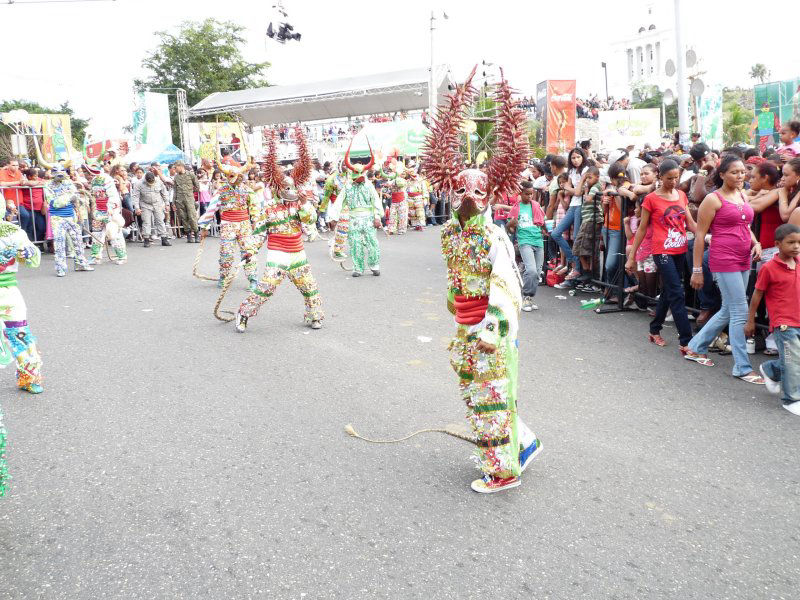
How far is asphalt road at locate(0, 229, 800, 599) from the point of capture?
10.5 ft

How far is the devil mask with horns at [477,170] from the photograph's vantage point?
391 cm

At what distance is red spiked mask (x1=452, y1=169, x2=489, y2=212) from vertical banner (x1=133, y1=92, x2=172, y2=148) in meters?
24.3

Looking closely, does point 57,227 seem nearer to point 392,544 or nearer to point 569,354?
point 569,354

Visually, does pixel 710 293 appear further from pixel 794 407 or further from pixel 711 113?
pixel 711 113

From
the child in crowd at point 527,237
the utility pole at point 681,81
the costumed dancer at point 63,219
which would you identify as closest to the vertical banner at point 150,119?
the costumed dancer at point 63,219

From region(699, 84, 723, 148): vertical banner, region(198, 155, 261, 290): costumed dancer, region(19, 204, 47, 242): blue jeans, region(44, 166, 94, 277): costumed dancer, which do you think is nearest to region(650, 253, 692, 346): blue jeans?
region(198, 155, 261, 290): costumed dancer

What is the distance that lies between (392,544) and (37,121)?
1386 inches

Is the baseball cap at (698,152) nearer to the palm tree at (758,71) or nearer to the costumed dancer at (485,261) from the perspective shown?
the costumed dancer at (485,261)

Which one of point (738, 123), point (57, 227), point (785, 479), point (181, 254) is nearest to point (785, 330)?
point (785, 479)

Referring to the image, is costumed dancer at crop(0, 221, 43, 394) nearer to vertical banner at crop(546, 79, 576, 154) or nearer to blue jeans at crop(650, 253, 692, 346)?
blue jeans at crop(650, 253, 692, 346)

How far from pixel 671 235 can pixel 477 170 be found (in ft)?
11.3

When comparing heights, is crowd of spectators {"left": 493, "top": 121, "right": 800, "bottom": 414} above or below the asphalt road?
above

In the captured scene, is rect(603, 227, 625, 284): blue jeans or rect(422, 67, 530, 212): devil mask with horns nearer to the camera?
rect(422, 67, 530, 212): devil mask with horns

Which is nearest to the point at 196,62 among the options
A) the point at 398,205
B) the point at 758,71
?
the point at 398,205
